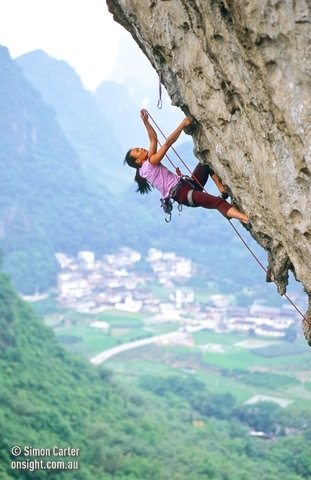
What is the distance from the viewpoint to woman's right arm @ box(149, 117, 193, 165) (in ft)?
14.8

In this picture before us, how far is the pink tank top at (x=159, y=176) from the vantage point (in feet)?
15.5

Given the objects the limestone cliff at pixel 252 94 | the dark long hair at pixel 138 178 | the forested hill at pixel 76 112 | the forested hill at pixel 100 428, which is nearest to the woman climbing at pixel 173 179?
the dark long hair at pixel 138 178

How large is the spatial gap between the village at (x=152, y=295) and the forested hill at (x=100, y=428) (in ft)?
62.6

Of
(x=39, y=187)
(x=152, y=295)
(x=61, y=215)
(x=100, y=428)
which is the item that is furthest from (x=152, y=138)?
(x=39, y=187)

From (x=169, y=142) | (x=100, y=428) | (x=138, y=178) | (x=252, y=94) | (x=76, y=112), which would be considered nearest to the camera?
(x=252, y=94)

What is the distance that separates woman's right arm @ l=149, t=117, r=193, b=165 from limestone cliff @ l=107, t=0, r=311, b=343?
0.07m

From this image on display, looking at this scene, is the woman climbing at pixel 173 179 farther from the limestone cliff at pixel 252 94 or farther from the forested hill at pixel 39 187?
the forested hill at pixel 39 187

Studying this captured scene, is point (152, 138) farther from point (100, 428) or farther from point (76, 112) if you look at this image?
point (76, 112)

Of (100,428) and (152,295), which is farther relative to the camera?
(152,295)

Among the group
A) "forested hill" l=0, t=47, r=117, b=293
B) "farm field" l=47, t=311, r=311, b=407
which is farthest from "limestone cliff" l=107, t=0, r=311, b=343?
"forested hill" l=0, t=47, r=117, b=293

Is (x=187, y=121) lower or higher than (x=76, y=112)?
lower

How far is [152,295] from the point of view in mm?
51062

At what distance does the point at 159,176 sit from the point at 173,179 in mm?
83

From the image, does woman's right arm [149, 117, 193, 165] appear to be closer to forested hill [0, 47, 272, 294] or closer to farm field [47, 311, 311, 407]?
farm field [47, 311, 311, 407]
